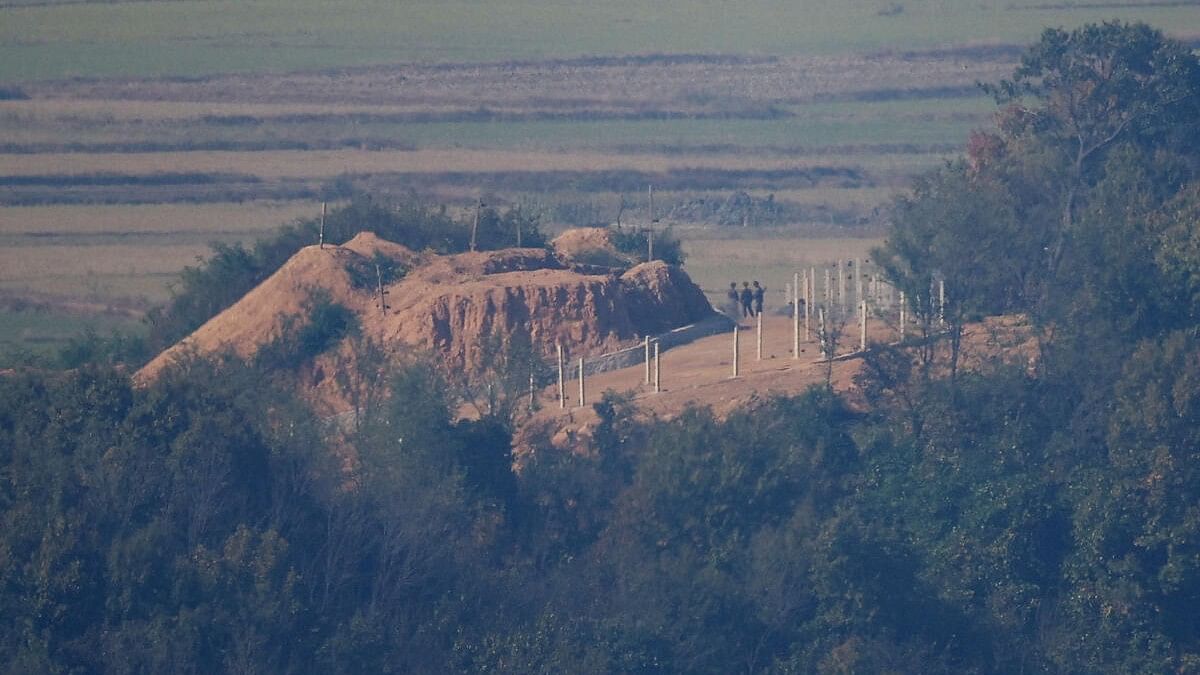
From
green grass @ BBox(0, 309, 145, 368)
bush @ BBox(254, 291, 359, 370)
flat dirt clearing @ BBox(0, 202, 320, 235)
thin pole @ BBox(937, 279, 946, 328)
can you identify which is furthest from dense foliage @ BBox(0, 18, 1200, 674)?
flat dirt clearing @ BBox(0, 202, 320, 235)

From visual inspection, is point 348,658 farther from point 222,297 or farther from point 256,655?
point 222,297

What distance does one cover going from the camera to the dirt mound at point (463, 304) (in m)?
41.7

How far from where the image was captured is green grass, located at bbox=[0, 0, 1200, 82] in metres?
92.3

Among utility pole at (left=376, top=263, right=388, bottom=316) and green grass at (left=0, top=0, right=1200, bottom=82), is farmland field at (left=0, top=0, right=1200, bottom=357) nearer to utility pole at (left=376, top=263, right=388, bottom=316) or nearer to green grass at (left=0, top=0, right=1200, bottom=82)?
green grass at (left=0, top=0, right=1200, bottom=82)

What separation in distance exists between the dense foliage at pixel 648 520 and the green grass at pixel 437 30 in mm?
54220

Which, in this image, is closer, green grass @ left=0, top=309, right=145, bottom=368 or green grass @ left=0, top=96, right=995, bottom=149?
green grass @ left=0, top=309, right=145, bottom=368

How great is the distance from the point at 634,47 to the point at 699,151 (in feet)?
48.0

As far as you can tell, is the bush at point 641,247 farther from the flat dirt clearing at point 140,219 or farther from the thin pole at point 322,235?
the flat dirt clearing at point 140,219

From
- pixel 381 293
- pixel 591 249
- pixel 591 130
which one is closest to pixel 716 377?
pixel 381 293

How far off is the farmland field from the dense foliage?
27.6 m

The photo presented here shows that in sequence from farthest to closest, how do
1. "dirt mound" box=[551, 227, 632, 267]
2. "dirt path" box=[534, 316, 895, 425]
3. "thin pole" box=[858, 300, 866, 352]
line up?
"dirt mound" box=[551, 227, 632, 267], "thin pole" box=[858, 300, 866, 352], "dirt path" box=[534, 316, 895, 425]

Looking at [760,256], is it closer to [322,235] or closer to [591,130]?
[591,130]

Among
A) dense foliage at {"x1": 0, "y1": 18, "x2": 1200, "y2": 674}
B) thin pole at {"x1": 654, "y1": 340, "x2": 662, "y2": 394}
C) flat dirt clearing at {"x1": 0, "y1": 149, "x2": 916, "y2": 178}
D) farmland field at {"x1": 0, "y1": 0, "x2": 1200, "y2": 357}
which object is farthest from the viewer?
flat dirt clearing at {"x1": 0, "y1": 149, "x2": 916, "y2": 178}

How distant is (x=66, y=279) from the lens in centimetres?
6888
